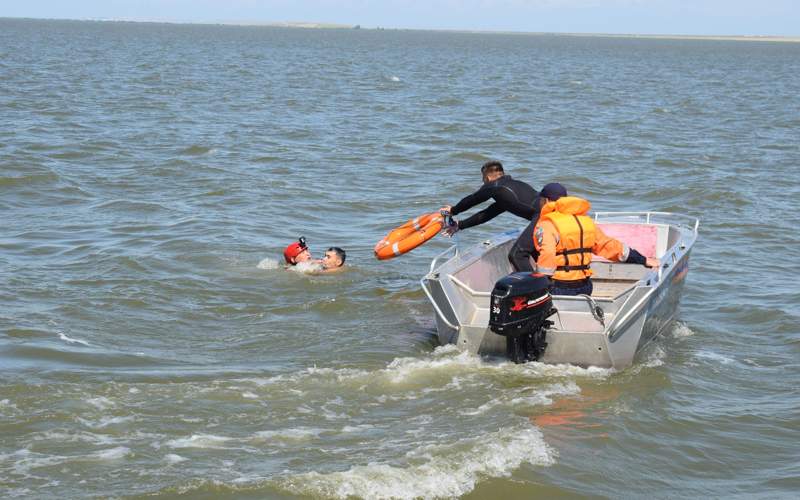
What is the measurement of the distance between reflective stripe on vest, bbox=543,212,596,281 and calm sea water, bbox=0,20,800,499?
0.91m

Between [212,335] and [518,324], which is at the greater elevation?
[518,324]

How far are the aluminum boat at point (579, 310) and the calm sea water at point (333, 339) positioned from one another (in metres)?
0.19

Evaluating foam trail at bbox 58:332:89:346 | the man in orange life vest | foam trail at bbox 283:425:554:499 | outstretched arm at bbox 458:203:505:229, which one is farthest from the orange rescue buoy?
foam trail at bbox 283:425:554:499

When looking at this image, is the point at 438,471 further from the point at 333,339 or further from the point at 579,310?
the point at 333,339

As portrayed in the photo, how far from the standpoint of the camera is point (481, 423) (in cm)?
794

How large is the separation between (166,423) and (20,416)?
1.10 metres

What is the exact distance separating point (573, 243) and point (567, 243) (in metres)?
0.05

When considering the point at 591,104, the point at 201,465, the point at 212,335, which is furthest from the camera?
the point at 591,104

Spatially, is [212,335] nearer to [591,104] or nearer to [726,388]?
[726,388]

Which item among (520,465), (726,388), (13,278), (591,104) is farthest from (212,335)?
(591,104)

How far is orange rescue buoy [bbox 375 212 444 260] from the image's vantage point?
426 inches

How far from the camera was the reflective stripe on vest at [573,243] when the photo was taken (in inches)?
356

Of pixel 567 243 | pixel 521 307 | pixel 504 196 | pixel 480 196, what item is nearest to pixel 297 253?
pixel 480 196

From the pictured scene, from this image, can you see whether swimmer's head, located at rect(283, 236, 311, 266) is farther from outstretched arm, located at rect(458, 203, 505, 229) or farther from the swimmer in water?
outstretched arm, located at rect(458, 203, 505, 229)
